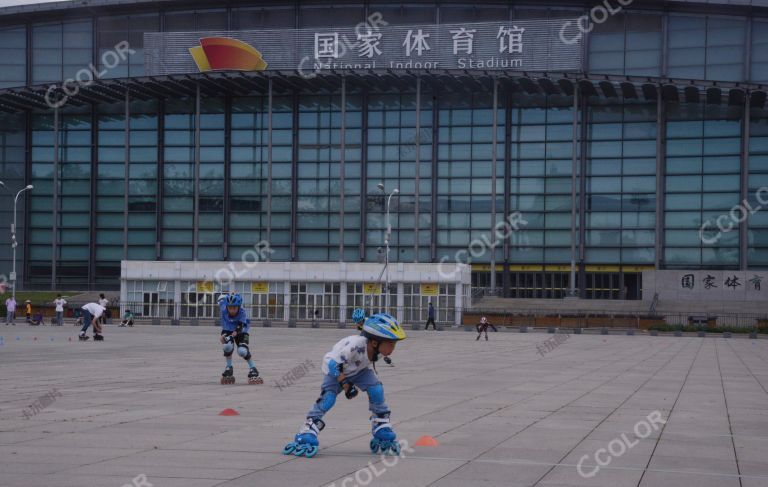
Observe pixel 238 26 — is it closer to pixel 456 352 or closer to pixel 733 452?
pixel 456 352

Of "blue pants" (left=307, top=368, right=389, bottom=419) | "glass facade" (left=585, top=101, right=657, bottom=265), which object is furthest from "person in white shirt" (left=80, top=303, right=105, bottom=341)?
"glass facade" (left=585, top=101, right=657, bottom=265)

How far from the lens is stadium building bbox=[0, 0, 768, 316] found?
82.3 metres

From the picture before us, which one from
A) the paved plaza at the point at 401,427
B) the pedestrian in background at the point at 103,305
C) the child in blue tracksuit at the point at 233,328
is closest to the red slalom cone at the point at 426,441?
the paved plaza at the point at 401,427

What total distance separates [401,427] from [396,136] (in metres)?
75.8

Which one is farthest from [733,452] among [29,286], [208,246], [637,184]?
[29,286]

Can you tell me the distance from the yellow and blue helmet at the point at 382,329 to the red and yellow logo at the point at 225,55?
76.9 m

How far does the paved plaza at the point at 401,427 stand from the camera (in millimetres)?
9070

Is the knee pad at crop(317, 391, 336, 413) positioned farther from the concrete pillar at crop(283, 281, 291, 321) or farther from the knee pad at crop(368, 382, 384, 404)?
the concrete pillar at crop(283, 281, 291, 321)

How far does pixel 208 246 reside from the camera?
3543 inches

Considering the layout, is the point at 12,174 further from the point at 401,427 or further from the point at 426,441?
the point at 426,441

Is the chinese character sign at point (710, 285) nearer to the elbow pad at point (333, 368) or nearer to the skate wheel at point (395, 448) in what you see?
the skate wheel at point (395, 448)

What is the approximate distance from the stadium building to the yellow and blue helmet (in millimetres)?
70926

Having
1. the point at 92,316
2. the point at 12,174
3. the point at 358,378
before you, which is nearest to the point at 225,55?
the point at 12,174

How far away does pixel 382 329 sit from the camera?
9.77 metres
